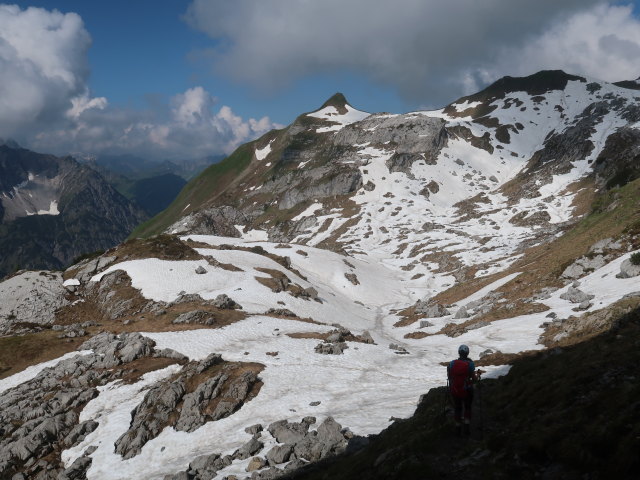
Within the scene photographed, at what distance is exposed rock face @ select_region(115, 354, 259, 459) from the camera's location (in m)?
27.6

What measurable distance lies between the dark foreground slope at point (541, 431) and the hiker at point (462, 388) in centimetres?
56

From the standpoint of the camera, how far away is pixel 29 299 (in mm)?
57250

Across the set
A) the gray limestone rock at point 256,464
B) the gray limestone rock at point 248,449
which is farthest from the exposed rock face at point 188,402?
the gray limestone rock at point 256,464

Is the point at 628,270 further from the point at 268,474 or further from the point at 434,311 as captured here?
the point at 268,474

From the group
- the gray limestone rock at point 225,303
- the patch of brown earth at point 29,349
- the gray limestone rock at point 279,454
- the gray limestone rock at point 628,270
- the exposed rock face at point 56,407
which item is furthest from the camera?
the gray limestone rock at point 225,303

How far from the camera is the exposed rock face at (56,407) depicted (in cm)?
2720

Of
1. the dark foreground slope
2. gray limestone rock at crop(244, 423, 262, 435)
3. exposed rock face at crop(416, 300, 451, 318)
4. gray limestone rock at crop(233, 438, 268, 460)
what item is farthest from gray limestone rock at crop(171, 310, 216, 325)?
the dark foreground slope

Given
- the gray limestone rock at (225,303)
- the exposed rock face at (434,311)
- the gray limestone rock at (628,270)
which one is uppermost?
the gray limestone rock at (225,303)

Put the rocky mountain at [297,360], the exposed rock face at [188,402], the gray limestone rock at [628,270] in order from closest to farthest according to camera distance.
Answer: the rocky mountain at [297,360] → the exposed rock face at [188,402] → the gray limestone rock at [628,270]

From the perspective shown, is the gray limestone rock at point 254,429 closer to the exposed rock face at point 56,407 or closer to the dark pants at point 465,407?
the exposed rock face at point 56,407

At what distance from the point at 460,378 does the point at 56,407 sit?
1292 inches

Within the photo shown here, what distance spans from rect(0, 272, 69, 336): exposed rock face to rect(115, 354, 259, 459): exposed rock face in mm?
32759

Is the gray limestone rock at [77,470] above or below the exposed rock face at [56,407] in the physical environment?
below

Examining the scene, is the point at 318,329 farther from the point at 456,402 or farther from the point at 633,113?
the point at 633,113
